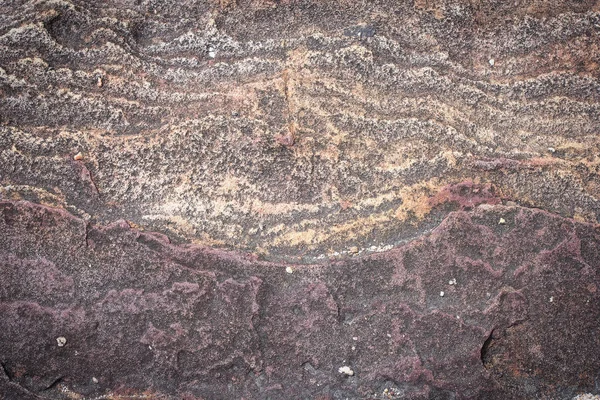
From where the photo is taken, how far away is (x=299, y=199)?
2258mm

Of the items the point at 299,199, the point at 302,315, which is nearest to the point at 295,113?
the point at 299,199

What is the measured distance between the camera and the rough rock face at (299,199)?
214cm

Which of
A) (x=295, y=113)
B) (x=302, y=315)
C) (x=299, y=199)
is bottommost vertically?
(x=302, y=315)

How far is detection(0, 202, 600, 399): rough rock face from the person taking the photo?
213 centimetres

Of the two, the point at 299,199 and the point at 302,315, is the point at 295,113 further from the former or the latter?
the point at 302,315

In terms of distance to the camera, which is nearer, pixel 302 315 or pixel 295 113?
pixel 302 315

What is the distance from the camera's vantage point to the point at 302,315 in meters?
2.16

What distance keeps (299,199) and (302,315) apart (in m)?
0.41

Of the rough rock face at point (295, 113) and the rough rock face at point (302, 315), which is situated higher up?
the rough rock face at point (295, 113)

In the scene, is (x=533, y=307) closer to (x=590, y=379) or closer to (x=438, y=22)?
(x=590, y=379)

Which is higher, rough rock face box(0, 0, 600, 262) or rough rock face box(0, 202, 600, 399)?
rough rock face box(0, 0, 600, 262)

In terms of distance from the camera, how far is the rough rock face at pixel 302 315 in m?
2.13

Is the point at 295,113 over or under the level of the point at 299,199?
over

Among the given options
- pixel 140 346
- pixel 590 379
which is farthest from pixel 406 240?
pixel 140 346
